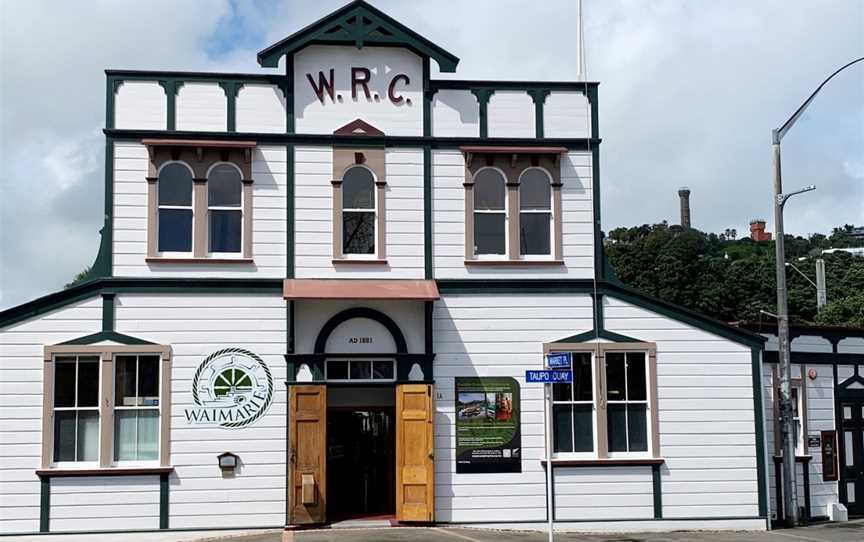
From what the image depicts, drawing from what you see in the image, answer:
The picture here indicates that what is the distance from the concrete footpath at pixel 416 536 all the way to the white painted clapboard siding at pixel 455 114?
7227 millimetres

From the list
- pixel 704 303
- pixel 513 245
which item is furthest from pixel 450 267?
pixel 704 303

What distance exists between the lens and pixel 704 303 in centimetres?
6162

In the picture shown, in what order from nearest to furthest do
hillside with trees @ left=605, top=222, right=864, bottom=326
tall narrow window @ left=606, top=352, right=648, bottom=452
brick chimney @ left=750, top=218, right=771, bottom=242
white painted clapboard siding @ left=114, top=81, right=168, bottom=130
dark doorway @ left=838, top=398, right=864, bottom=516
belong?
white painted clapboard siding @ left=114, top=81, right=168, bottom=130
tall narrow window @ left=606, top=352, right=648, bottom=452
dark doorway @ left=838, top=398, right=864, bottom=516
hillside with trees @ left=605, top=222, right=864, bottom=326
brick chimney @ left=750, top=218, right=771, bottom=242

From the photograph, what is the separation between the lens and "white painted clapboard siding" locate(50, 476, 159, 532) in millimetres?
18438

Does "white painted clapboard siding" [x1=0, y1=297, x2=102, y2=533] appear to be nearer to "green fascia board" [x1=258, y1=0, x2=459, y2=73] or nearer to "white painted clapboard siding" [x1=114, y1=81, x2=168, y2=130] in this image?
"white painted clapboard siding" [x1=114, y1=81, x2=168, y2=130]

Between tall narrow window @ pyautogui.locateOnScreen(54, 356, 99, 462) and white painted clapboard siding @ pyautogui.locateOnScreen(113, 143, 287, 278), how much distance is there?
5.81 ft

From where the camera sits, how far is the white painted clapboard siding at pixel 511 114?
66.5 feet

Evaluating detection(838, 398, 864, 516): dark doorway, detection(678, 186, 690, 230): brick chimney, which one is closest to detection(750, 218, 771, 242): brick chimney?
detection(678, 186, 690, 230): brick chimney

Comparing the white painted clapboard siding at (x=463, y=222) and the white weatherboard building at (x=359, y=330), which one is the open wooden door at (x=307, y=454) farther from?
the white painted clapboard siding at (x=463, y=222)

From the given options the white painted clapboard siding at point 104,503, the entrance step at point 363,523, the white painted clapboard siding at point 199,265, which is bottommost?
the entrance step at point 363,523

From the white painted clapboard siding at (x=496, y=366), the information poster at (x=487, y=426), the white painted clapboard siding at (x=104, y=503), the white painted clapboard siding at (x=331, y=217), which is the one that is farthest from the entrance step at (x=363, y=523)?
the white painted clapboard siding at (x=331, y=217)

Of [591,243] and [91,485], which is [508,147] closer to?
[591,243]

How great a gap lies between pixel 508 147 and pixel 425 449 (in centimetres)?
574

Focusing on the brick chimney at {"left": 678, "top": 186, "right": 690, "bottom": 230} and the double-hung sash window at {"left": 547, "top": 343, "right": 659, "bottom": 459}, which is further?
the brick chimney at {"left": 678, "top": 186, "right": 690, "bottom": 230}
